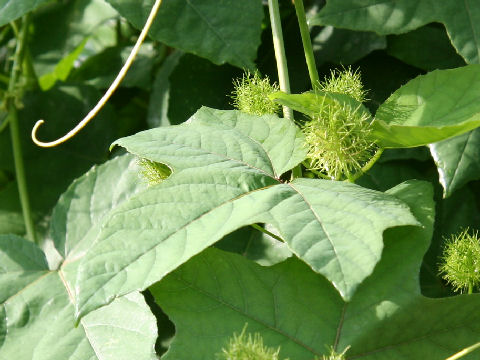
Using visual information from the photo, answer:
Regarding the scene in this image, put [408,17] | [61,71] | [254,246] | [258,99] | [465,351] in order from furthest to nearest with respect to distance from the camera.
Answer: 1. [61,71]
2. [254,246]
3. [408,17]
4. [258,99]
5. [465,351]

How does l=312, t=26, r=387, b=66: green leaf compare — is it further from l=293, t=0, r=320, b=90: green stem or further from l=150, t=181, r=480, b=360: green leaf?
l=150, t=181, r=480, b=360: green leaf

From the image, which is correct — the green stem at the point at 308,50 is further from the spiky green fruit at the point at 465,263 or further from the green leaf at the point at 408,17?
the spiky green fruit at the point at 465,263

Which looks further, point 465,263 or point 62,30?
point 62,30

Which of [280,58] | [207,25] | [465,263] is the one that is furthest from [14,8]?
[465,263]

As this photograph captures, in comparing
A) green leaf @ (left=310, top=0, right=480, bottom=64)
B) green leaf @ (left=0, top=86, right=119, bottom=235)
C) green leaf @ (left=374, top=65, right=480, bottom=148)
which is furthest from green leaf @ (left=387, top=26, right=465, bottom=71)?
green leaf @ (left=0, top=86, right=119, bottom=235)

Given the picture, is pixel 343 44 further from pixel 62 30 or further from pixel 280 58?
pixel 62 30

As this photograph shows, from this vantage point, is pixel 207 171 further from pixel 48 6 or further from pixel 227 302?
pixel 48 6

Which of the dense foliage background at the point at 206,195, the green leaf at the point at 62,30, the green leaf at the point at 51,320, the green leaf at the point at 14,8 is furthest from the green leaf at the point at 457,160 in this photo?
the green leaf at the point at 62,30
